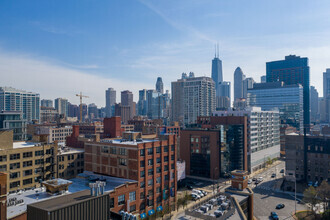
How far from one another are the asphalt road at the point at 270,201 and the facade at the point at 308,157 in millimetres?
11155

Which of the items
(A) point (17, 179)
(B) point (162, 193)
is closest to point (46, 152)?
(A) point (17, 179)

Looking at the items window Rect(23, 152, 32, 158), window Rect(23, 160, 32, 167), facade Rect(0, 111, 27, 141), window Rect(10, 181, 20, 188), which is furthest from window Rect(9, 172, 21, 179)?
facade Rect(0, 111, 27, 141)

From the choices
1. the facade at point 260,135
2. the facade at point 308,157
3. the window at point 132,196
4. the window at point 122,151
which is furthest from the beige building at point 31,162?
the facade at point 308,157

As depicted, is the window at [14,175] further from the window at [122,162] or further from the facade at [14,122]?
the facade at [14,122]

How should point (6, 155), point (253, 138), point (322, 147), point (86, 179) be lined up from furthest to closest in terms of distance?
1. point (253, 138)
2. point (322, 147)
3. point (86, 179)
4. point (6, 155)

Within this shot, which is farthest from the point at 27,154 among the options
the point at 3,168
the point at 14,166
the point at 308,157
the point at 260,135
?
the point at 260,135

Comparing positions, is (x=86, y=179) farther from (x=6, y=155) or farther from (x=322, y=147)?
(x=322, y=147)

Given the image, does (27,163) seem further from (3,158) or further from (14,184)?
(3,158)

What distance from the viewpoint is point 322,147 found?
10512 centimetres

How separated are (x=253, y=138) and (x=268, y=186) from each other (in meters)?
34.9

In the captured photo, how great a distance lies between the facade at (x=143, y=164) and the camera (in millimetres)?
70062

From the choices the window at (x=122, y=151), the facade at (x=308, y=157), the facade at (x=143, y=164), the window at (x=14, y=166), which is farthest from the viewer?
the facade at (x=308, y=157)

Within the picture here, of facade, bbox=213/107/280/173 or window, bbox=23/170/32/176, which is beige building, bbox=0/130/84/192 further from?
facade, bbox=213/107/280/173

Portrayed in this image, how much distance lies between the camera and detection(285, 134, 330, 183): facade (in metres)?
Answer: 104
